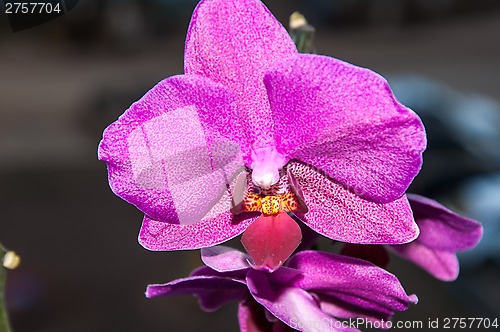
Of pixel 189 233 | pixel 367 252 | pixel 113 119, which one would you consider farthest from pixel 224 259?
pixel 113 119

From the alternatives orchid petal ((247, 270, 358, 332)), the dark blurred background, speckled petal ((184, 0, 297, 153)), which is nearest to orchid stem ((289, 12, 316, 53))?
speckled petal ((184, 0, 297, 153))

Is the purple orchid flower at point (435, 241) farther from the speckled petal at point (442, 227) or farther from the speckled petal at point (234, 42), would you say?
the speckled petal at point (234, 42)

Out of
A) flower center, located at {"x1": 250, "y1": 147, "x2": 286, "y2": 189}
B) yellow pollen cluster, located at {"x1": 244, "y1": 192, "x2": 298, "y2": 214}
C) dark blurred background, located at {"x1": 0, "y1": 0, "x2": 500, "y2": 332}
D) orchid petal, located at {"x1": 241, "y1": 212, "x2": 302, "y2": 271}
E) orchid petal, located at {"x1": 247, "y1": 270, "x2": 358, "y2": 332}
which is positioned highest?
flower center, located at {"x1": 250, "y1": 147, "x2": 286, "y2": 189}

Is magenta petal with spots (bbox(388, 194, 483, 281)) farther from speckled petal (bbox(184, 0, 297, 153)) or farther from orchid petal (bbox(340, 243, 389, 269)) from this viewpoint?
speckled petal (bbox(184, 0, 297, 153))

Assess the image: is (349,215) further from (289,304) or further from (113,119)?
(113,119)

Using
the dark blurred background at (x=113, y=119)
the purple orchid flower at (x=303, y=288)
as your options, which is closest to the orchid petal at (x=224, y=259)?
the purple orchid flower at (x=303, y=288)

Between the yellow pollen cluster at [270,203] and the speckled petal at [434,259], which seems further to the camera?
the speckled petal at [434,259]
